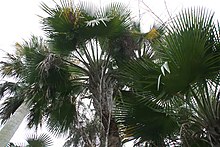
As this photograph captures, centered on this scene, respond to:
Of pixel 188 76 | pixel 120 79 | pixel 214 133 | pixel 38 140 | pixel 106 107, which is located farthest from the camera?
pixel 38 140

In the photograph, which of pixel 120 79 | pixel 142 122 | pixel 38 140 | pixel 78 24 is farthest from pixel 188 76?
pixel 38 140

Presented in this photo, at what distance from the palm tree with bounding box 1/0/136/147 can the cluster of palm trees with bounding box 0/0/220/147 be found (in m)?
0.02

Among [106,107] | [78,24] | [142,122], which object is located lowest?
[142,122]

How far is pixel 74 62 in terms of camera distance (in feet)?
19.5

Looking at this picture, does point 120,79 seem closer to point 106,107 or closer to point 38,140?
point 106,107

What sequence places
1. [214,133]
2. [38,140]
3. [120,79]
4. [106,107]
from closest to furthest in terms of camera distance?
1. [214,133]
2. [106,107]
3. [120,79]
4. [38,140]

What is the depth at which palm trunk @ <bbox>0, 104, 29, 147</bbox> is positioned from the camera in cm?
501

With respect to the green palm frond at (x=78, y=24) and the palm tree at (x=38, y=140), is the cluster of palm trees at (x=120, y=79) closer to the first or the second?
the green palm frond at (x=78, y=24)

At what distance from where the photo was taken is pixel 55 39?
5.61 metres

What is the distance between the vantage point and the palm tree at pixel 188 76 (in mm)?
3711

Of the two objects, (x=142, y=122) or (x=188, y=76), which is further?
(x=142, y=122)

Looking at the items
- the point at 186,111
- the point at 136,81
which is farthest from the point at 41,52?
the point at 186,111

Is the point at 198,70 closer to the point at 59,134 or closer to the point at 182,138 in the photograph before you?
the point at 182,138

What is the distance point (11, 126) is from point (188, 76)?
3037 millimetres
